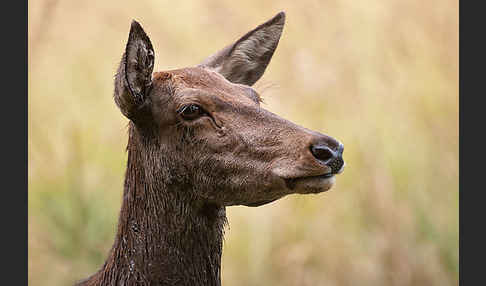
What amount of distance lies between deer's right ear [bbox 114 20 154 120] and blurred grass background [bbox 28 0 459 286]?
4587mm

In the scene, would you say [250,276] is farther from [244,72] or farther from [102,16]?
[244,72]

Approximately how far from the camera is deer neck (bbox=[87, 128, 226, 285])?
5.41 m

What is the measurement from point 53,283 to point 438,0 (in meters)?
7.08

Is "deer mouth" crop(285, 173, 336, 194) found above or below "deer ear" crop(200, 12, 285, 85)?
below

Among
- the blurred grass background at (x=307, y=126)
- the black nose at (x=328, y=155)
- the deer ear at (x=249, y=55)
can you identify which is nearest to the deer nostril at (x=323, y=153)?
the black nose at (x=328, y=155)

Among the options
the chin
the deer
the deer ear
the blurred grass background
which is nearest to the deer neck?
the deer

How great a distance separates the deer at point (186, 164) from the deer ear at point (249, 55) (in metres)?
0.58

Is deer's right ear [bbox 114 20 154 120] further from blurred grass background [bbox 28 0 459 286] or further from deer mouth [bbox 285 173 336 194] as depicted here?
blurred grass background [bbox 28 0 459 286]

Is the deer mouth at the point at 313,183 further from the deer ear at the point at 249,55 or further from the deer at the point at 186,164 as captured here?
the deer ear at the point at 249,55

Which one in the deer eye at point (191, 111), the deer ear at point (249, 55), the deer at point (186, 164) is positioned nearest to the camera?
the deer at point (186, 164)

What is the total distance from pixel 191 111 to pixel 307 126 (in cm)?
561

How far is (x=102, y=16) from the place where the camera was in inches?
409

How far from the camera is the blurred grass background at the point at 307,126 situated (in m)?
10.1

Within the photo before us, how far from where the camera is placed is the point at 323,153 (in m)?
4.91
